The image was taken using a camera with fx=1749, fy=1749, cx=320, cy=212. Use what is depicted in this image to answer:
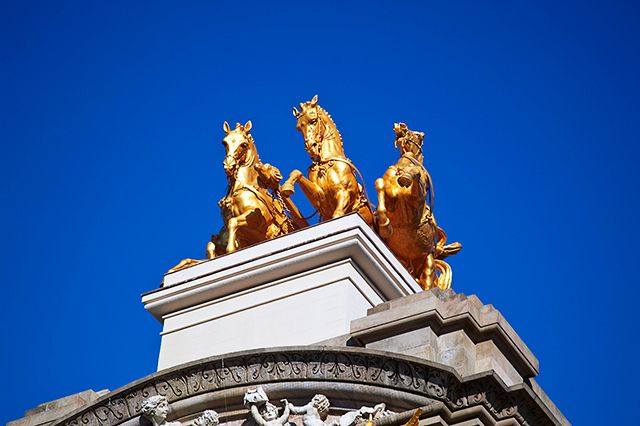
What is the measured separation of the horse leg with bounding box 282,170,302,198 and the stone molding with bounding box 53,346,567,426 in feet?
16.8

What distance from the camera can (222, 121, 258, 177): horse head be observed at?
2705cm

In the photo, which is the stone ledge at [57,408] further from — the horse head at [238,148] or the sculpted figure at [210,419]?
the horse head at [238,148]

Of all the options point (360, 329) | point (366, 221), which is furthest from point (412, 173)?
point (360, 329)

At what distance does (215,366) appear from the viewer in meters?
21.4

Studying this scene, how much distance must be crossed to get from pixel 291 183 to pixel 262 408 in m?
5.83

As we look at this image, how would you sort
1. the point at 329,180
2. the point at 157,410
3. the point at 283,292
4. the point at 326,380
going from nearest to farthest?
the point at 326,380, the point at 157,410, the point at 283,292, the point at 329,180

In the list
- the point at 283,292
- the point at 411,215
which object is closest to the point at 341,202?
the point at 411,215

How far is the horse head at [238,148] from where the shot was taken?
27047 mm

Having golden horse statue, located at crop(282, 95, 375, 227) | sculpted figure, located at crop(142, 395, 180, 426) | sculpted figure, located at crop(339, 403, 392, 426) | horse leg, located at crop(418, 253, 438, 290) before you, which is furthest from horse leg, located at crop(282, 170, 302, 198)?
sculpted figure, located at crop(339, 403, 392, 426)

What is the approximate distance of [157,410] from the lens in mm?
21406

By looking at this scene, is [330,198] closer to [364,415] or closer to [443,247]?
[443,247]

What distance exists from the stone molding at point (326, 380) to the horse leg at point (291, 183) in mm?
5122

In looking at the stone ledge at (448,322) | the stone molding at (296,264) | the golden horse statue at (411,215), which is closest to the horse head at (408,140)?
the golden horse statue at (411,215)

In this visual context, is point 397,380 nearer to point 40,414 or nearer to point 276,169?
point 40,414
